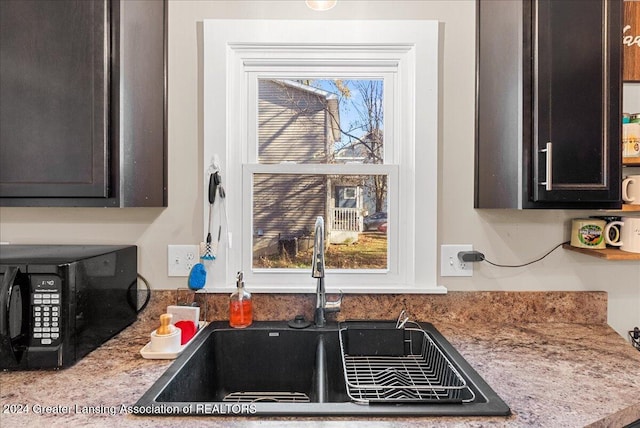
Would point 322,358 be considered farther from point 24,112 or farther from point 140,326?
point 24,112

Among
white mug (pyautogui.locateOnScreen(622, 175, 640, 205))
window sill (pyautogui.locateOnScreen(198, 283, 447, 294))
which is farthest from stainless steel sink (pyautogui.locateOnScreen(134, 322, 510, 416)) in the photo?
white mug (pyautogui.locateOnScreen(622, 175, 640, 205))

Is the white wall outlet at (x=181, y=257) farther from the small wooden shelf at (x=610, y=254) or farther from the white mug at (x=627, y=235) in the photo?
the white mug at (x=627, y=235)

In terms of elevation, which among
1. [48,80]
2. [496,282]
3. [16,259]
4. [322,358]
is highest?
[48,80]

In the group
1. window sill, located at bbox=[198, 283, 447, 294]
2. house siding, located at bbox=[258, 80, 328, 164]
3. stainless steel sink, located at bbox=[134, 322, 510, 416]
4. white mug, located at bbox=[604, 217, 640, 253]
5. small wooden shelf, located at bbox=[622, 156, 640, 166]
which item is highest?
house siding, located at bbox=[258, 80, 328, 164]

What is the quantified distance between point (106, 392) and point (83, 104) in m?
0.87

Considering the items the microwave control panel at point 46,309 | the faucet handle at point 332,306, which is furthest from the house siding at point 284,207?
the microwave control panel at point 46,309

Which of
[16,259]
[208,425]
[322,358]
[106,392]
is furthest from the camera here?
[322,358]

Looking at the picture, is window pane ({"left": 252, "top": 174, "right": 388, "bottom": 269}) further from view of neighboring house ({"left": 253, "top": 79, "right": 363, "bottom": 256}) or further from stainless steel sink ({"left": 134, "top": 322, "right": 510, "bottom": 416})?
stainless steel sink ({"left": 134, "top": 322, "right": 510, "bottom": 416})

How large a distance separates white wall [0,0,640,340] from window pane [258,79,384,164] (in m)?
0.27

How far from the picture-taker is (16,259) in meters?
1.09

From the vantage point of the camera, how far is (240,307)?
1.39 metres

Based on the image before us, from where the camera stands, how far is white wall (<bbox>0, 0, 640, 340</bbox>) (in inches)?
58.7

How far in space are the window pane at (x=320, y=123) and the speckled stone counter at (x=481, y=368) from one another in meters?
0.61

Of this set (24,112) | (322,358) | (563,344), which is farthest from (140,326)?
(563,344)
